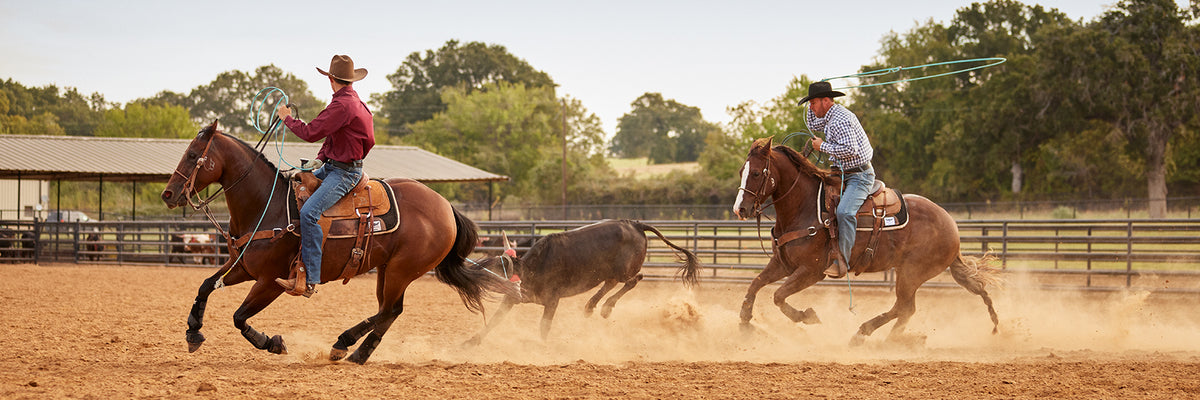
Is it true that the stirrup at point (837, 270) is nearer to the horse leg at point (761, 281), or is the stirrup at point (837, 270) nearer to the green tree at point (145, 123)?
the horse leg at point (761, 281)

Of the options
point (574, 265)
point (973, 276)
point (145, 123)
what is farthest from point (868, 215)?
point (145, 123)

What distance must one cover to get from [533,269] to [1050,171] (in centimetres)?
3625

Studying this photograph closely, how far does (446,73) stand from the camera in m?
74.1

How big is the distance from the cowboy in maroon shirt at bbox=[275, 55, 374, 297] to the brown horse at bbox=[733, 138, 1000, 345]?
2753 millimetres

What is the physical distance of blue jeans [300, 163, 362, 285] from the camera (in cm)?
534

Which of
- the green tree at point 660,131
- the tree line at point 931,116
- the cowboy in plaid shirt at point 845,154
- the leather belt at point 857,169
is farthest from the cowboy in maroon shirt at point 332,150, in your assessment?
the green tree at point 660,131

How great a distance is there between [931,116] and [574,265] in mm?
39273

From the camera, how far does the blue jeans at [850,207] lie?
6.46 meters

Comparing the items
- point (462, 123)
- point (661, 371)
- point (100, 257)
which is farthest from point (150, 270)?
point (462, 123)

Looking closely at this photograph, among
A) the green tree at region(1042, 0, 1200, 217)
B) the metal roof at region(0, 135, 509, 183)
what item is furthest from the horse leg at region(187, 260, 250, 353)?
the green tree at region(1042, 0, 1200, 217)

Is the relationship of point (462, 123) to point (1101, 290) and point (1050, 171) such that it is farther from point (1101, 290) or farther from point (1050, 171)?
point (1101, 290)

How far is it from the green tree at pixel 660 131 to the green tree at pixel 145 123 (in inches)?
1903

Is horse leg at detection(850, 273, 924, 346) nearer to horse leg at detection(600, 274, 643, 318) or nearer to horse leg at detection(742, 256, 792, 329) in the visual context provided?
horse leg at detection(742, 256, 792, 329)

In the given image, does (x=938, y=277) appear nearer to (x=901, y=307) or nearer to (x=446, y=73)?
(x=901, y=307)
